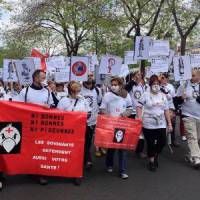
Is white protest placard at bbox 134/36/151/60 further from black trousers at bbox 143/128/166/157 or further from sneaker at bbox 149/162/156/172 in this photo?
sneaker at bbox 149/162/156/172

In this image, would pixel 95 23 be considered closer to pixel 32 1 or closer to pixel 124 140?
pixel 32 1

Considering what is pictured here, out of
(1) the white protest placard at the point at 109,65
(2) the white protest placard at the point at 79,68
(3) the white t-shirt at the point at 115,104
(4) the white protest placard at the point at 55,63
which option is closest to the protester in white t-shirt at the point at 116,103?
(3) the white t-shirt at the point at 115,104

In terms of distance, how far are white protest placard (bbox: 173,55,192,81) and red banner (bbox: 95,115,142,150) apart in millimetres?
2129

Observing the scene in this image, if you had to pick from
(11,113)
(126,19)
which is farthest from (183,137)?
(126,19)

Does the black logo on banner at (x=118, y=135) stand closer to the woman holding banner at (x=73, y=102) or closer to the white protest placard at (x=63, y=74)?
the woman holding banner at (x=73, y=102)

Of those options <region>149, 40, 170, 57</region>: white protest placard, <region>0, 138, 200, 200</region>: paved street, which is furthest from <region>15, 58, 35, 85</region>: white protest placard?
<region>149, 40, 170, 57</region>: white protest placard

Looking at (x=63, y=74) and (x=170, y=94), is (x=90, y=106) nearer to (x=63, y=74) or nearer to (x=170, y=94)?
(x=63, y=74)

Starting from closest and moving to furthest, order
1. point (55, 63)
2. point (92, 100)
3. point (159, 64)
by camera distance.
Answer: point (92, 100) → point (55, 63) → point (159, 64)

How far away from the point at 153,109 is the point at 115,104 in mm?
727

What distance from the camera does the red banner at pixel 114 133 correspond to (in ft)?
26.2

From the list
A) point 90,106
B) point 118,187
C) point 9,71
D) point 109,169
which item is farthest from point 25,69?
point 118,187

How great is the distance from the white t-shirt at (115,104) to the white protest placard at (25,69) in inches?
93.5

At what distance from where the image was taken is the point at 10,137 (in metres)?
7.26

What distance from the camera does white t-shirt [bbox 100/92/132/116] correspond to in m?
8.32
